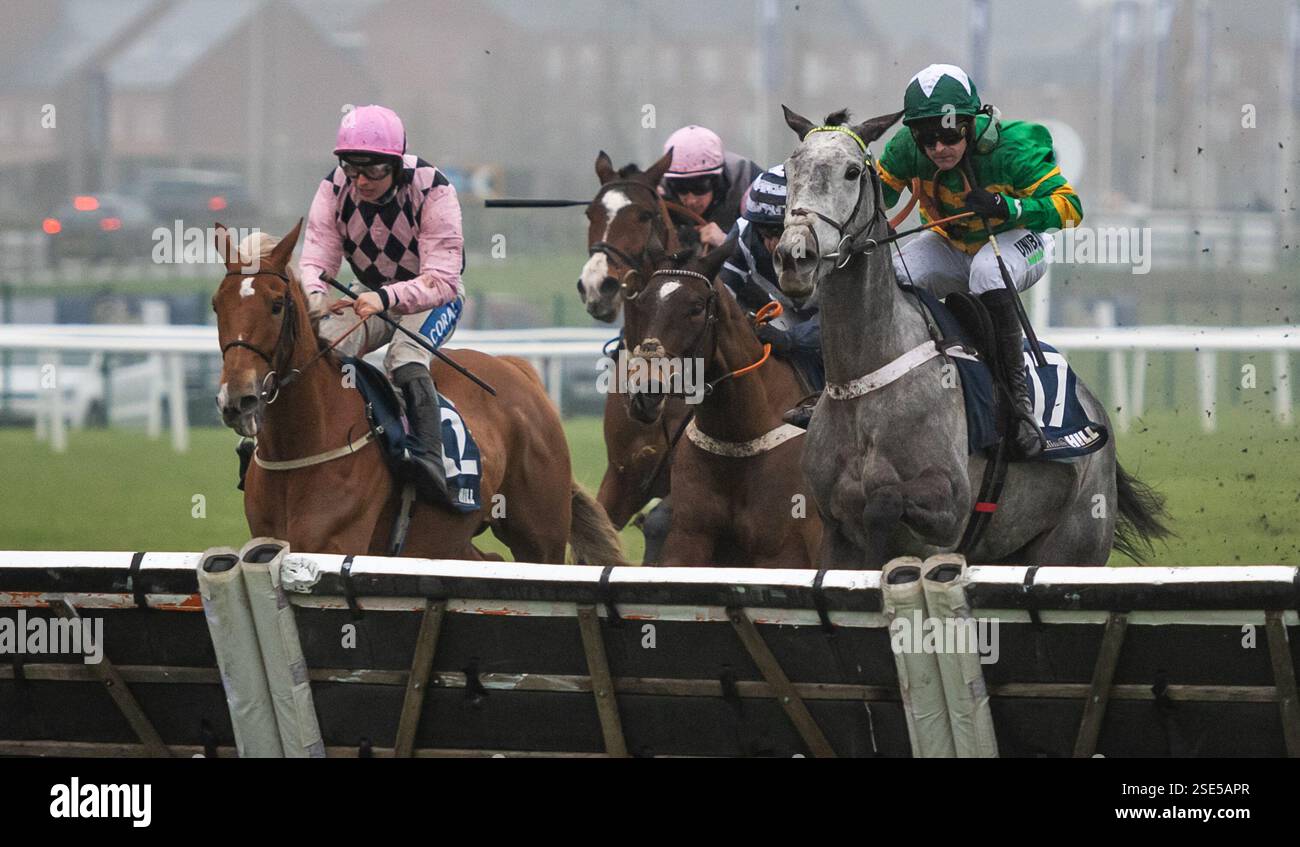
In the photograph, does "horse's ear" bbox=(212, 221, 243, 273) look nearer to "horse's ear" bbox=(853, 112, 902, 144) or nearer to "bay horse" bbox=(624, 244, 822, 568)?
"bay horse" bbox=(624, 244, 822, 568)

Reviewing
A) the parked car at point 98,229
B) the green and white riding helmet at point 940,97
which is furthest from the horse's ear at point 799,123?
the parked car at point 98,229

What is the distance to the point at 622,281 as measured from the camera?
684 centimetres

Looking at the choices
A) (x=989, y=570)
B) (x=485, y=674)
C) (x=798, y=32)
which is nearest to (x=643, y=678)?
(x=485, y=674)

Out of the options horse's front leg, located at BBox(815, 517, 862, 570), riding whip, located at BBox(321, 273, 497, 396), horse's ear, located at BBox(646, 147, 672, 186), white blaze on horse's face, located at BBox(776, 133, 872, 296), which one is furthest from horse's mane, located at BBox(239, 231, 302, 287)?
horse's ear, located at BBox(646, 147, 672, 186)

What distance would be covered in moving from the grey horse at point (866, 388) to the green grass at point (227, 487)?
11.7 ft

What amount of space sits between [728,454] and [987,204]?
1168 millimetres

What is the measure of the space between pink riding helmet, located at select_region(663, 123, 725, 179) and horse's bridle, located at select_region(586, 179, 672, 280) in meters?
0.23

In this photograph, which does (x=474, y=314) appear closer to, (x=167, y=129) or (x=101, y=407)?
(x=101, y=407)

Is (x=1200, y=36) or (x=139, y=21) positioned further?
(x=139, y=21)

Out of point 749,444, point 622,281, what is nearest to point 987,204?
point 749,444

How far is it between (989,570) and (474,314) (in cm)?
1353

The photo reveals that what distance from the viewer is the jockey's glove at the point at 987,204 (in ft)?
17.2

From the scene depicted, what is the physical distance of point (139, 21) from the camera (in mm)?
29062

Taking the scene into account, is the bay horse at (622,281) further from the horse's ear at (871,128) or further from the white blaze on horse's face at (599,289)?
the horse's ear at (871,128)
